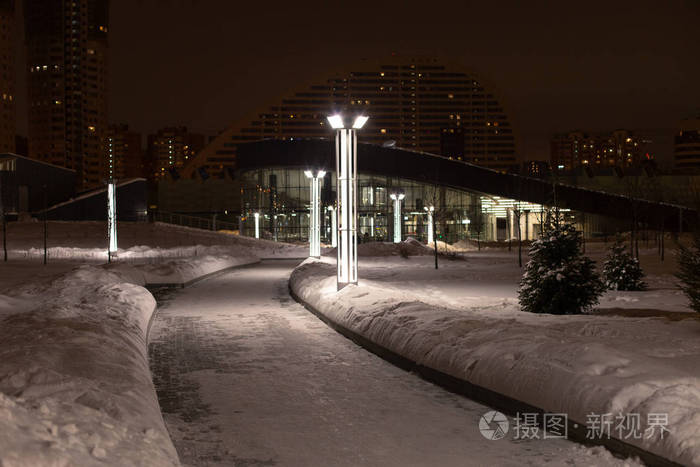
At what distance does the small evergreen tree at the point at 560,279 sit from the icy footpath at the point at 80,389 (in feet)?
28.9

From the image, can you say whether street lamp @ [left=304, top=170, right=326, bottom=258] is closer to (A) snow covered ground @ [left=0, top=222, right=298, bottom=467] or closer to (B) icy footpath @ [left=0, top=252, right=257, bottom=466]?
(A) snow covered ground @ [left=0, top=222, right=298, bottom=467]

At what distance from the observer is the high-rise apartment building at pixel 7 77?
607ft

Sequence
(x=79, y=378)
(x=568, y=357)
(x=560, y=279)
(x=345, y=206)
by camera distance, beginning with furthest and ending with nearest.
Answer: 1. (x=345, y=206)
2. (x=560, y=279)
3. (x=568, y=357)
4. (x=79, y=378)

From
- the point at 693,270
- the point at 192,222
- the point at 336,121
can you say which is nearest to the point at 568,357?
the point at 693,270

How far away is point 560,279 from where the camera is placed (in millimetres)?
18375

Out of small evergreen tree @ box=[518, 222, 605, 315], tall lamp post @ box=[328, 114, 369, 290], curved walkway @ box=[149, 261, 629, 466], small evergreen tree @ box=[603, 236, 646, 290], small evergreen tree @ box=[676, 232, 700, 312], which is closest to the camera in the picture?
curved walkway @ box=[149, 261, 629, 466]

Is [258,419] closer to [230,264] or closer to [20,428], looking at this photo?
[20,428]

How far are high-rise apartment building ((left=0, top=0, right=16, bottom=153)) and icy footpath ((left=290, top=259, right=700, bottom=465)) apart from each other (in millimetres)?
187707

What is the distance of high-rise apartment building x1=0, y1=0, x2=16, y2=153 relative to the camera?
607ft

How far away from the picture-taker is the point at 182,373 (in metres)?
11.2

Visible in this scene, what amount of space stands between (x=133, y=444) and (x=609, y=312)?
14.6m

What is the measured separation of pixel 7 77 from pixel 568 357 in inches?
7933

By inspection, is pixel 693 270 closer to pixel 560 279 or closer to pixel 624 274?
pixel 560 279

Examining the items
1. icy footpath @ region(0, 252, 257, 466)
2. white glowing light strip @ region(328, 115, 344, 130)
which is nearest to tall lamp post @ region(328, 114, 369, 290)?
white glowing light strip @ region(328, 115, 344, 130)
